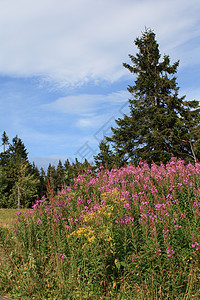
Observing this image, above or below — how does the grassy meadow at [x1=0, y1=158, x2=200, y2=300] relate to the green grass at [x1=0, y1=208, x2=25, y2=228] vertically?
below

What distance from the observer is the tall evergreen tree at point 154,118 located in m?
23.7

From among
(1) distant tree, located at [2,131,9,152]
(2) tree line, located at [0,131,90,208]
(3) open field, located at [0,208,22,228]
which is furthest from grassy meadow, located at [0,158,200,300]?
(1) distant tree, located at [2,131,9,152]

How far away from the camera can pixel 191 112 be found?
27.0 meters

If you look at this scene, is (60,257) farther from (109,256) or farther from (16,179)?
(16,179)

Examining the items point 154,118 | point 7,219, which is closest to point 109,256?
point 7,219

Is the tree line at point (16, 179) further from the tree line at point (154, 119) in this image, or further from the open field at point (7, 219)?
the open field at point (7, 219)

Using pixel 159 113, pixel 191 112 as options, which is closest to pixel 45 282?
pixel 159 113

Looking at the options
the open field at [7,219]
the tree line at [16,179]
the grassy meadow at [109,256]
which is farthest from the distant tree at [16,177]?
the grassy meadow at [109,256]

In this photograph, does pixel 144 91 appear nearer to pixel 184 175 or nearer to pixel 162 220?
pixel 184 175

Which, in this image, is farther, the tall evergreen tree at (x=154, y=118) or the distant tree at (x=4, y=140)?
the distant tree at (x=4, y=140)

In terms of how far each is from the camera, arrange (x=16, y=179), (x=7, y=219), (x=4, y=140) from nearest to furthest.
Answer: (x=7, y=219) → (x=16, y=179) → (x=4, y=140)

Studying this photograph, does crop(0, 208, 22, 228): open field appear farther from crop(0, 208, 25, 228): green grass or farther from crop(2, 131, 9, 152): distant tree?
crop(2, 131, 9, 152): distant tree

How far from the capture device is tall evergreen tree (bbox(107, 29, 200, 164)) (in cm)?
2369

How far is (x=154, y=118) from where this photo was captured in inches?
935
